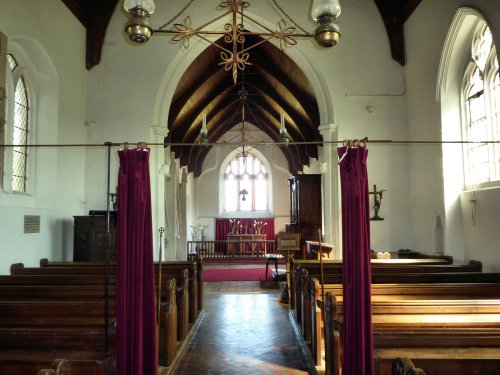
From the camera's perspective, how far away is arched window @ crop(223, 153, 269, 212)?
1678cm

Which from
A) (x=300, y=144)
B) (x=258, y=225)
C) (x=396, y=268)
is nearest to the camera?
(x=396, y=268)

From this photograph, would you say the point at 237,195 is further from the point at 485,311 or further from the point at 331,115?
the point at 485,311

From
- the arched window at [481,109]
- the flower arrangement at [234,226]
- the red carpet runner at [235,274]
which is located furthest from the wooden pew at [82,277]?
the flower arrangement at [234,226]

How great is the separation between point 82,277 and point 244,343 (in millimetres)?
1737

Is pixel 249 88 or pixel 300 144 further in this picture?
pixel 249 88

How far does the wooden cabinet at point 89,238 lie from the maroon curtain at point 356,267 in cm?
414

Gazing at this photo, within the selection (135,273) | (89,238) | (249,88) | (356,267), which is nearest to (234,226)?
(249,88)

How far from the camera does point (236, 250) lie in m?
14.4

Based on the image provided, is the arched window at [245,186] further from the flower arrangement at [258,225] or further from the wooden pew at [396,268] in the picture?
the wooden pew at [396,268]

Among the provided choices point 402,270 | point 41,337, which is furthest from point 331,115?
point 41,337

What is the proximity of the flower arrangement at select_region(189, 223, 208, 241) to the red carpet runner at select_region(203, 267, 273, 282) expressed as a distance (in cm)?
452

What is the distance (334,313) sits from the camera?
2939 millimetres

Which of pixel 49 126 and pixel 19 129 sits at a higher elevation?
pixel 49 126

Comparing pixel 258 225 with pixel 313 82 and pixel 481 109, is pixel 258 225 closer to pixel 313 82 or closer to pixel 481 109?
pixel 313 82
